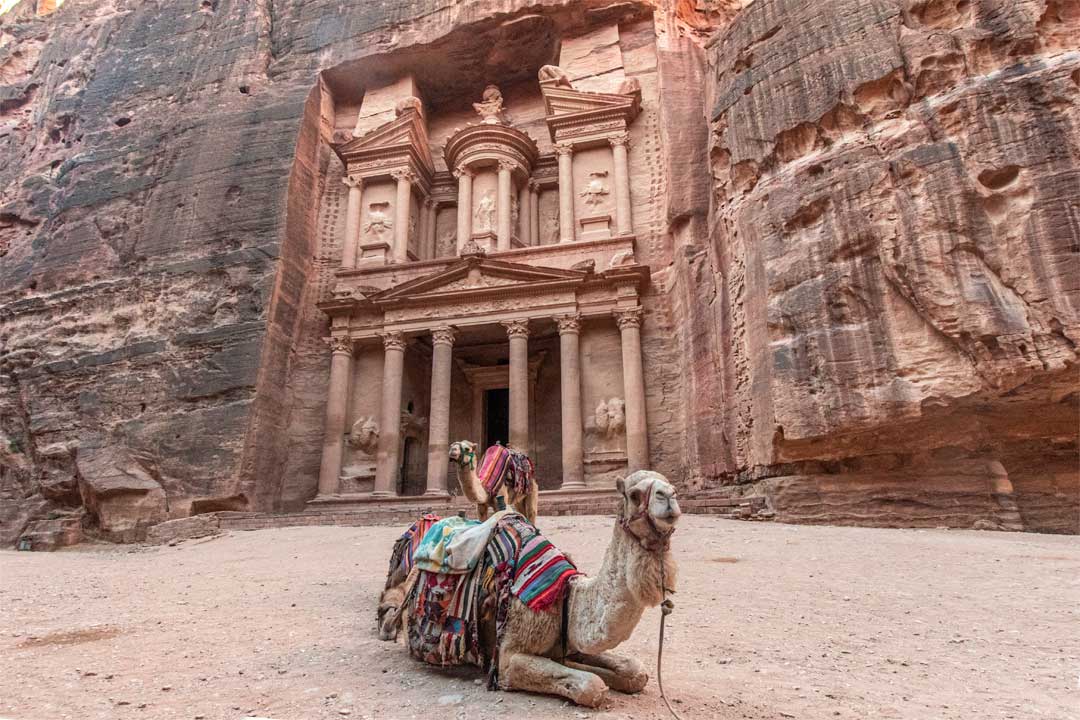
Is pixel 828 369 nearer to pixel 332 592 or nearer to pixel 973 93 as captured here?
pixel 973 93

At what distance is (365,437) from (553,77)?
13313mm

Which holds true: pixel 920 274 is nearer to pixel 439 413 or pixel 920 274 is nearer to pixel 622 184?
pixel 622 184

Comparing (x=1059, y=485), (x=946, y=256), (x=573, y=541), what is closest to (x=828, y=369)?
(x=946, y=256)

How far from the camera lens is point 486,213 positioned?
20641 millimetres

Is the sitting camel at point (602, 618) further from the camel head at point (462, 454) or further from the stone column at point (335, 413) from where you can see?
the stone column at point (335, 413)

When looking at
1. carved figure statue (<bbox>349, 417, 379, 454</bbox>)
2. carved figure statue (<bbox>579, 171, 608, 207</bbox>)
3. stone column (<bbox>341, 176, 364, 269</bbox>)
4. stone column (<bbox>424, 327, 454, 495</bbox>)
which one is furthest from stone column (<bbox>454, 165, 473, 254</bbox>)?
carved figure statue (<bbox>349, 417, 379, 454</bbox>)

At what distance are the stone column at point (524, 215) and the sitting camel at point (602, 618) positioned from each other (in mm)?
18696

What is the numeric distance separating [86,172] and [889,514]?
80.4 ft

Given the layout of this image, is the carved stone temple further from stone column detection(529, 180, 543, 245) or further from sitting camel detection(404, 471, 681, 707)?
sitting camel detection(404, 471, 681, 707)

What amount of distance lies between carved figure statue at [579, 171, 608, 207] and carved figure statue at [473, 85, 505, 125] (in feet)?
13.6

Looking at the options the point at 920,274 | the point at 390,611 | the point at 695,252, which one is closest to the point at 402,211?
the point at 695,252

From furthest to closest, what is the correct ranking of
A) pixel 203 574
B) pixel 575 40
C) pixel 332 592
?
pixel 575 40 → pixel 203 574 → pixel 332 592

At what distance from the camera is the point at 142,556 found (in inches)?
424

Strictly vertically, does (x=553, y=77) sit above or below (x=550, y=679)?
above
